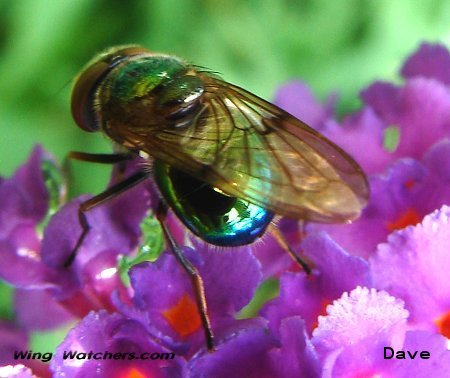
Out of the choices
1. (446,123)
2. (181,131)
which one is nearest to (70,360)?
(181,131)

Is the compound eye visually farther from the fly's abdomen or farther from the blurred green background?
the blurred green background

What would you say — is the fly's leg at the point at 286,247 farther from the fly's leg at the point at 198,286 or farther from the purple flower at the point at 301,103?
the purple flower at the point at 301,103

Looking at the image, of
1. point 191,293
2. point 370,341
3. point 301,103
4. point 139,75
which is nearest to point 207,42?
point 301,103

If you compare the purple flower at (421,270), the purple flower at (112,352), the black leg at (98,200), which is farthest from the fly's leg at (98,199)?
the purple flower at (421,270)

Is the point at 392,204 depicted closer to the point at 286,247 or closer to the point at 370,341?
the point at 286,247

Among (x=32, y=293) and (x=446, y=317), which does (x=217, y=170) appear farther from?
(x=32, y=293)

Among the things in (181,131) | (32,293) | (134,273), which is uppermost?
(181,131)

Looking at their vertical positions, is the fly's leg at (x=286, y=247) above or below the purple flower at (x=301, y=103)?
below
